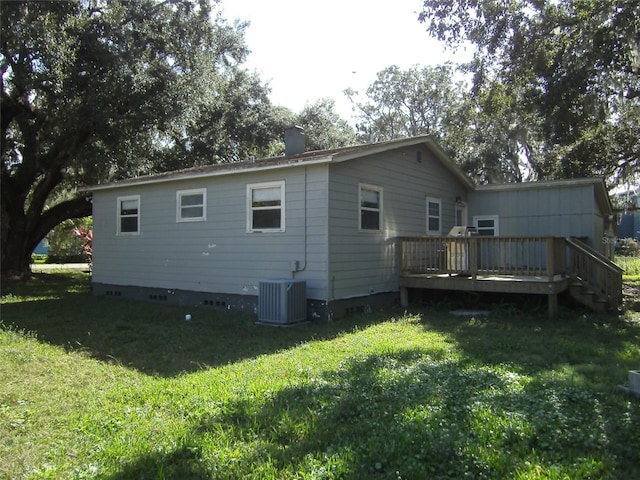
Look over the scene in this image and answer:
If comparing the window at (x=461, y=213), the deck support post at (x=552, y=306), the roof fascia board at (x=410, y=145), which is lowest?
the deck support post at (x=552, y=306)

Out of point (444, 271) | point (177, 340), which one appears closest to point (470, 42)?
point (444, 271)

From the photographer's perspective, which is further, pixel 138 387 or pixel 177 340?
pixel 177 340

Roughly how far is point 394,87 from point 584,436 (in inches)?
1384

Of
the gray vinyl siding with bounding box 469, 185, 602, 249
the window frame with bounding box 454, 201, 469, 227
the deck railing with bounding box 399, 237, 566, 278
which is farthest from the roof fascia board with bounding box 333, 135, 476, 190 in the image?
the deck railing with bounding box 399, 237, 566, 278

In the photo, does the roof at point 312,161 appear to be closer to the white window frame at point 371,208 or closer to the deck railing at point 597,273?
the white window frame at point 371,208

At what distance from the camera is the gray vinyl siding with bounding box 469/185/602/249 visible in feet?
40.2

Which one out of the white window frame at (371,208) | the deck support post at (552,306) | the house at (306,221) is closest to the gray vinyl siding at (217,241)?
the house at (306,221)

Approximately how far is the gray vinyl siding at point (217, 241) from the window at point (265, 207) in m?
0.12

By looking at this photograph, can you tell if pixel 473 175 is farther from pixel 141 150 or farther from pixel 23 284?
pixel 23 284

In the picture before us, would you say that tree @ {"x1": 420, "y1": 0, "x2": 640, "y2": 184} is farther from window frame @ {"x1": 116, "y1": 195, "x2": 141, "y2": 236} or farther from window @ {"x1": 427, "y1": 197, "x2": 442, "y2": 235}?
window frame @ {"x1": 116, "y1": 195, "x2": 141, "y2": 236}

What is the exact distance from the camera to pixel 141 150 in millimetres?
17234

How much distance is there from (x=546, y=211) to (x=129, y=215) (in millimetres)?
11086

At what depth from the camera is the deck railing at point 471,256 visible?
30.5 ft

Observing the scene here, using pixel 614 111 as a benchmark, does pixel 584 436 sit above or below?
below
